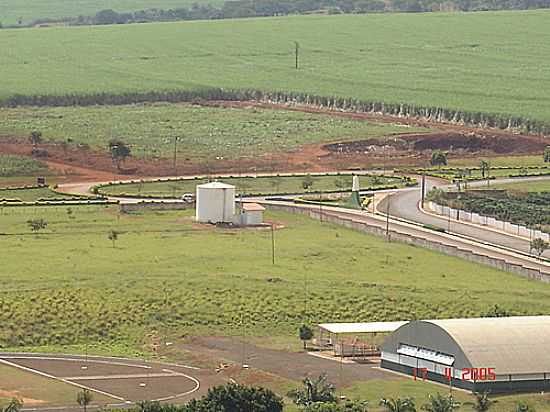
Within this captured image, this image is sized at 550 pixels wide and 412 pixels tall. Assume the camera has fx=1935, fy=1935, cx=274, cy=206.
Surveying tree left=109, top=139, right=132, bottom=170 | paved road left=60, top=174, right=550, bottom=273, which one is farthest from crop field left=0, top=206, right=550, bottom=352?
tree left=109, top=139, right=132, bottom=170

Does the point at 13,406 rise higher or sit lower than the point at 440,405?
lower

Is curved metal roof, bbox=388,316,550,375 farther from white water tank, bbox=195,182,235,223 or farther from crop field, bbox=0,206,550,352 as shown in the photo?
white water tank, bbox=195,182,235,223

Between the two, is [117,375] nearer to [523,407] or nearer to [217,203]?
[523,407]

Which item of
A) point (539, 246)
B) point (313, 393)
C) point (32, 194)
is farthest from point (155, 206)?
point (313, 393)

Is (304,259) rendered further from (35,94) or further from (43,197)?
(35,94)

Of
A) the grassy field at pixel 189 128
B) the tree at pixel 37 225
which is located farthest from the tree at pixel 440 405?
the grassy field at pixel 189 128
